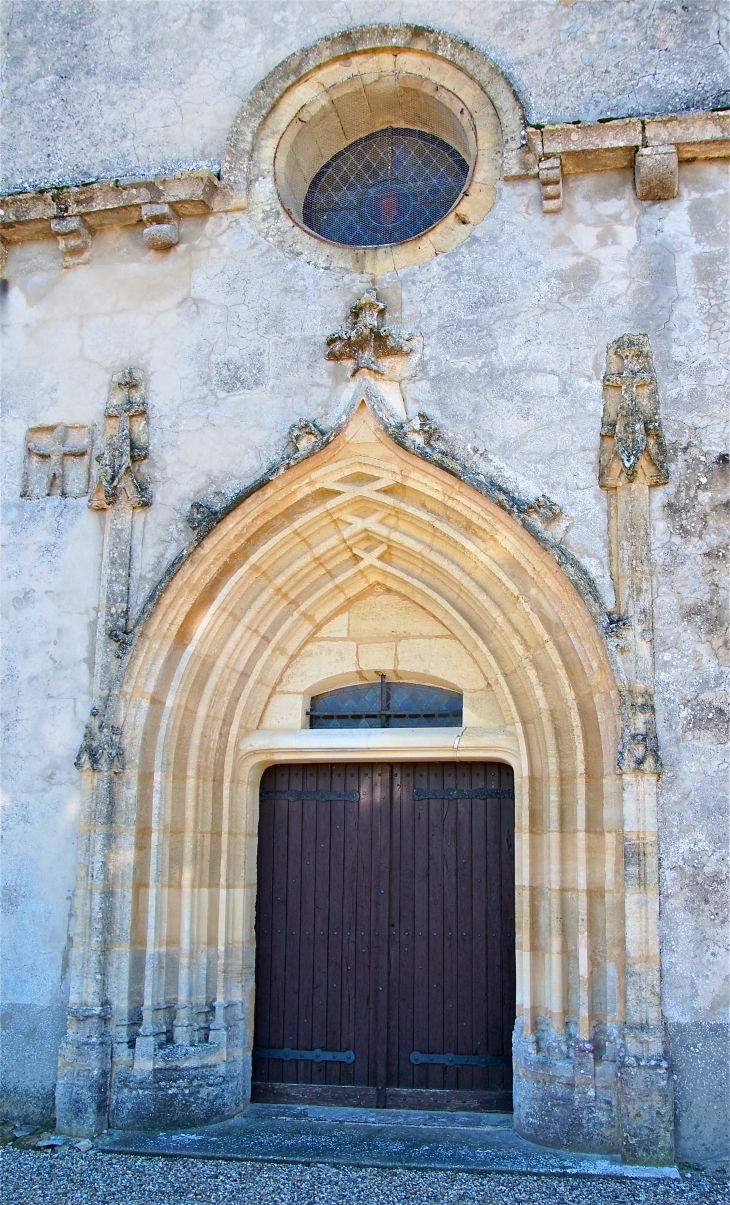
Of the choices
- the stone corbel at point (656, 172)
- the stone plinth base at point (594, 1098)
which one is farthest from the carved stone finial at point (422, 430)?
the stone plinth base at point (594, 1098)

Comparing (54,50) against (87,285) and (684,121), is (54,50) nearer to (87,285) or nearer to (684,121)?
(87,285)

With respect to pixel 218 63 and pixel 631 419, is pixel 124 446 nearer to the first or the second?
pixel 218 63

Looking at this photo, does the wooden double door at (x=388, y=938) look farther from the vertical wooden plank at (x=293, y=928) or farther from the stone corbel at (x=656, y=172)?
the stone corbel at (x=656, y=172)

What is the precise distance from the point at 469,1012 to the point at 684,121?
4.82 meters

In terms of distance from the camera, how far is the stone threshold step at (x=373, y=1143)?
4.46 m

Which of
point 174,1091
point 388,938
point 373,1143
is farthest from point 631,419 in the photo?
point 174,1091

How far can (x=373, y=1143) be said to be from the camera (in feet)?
15.9

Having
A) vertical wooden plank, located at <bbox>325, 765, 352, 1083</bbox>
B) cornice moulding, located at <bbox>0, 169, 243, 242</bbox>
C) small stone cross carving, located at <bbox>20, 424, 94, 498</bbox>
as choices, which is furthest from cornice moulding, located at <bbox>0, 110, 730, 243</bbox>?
vertical wooden plank, located at <bbox>325, 765, 352, 1083</bbox>

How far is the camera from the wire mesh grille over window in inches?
243

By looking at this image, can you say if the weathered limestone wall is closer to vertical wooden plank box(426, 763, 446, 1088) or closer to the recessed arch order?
the recessed arch order

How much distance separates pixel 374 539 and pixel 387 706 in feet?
3.11

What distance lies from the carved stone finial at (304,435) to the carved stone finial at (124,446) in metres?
0.90

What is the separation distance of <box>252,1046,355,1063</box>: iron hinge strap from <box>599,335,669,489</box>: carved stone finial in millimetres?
3327

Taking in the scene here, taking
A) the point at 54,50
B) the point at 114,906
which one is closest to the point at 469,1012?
the point at 114,906
